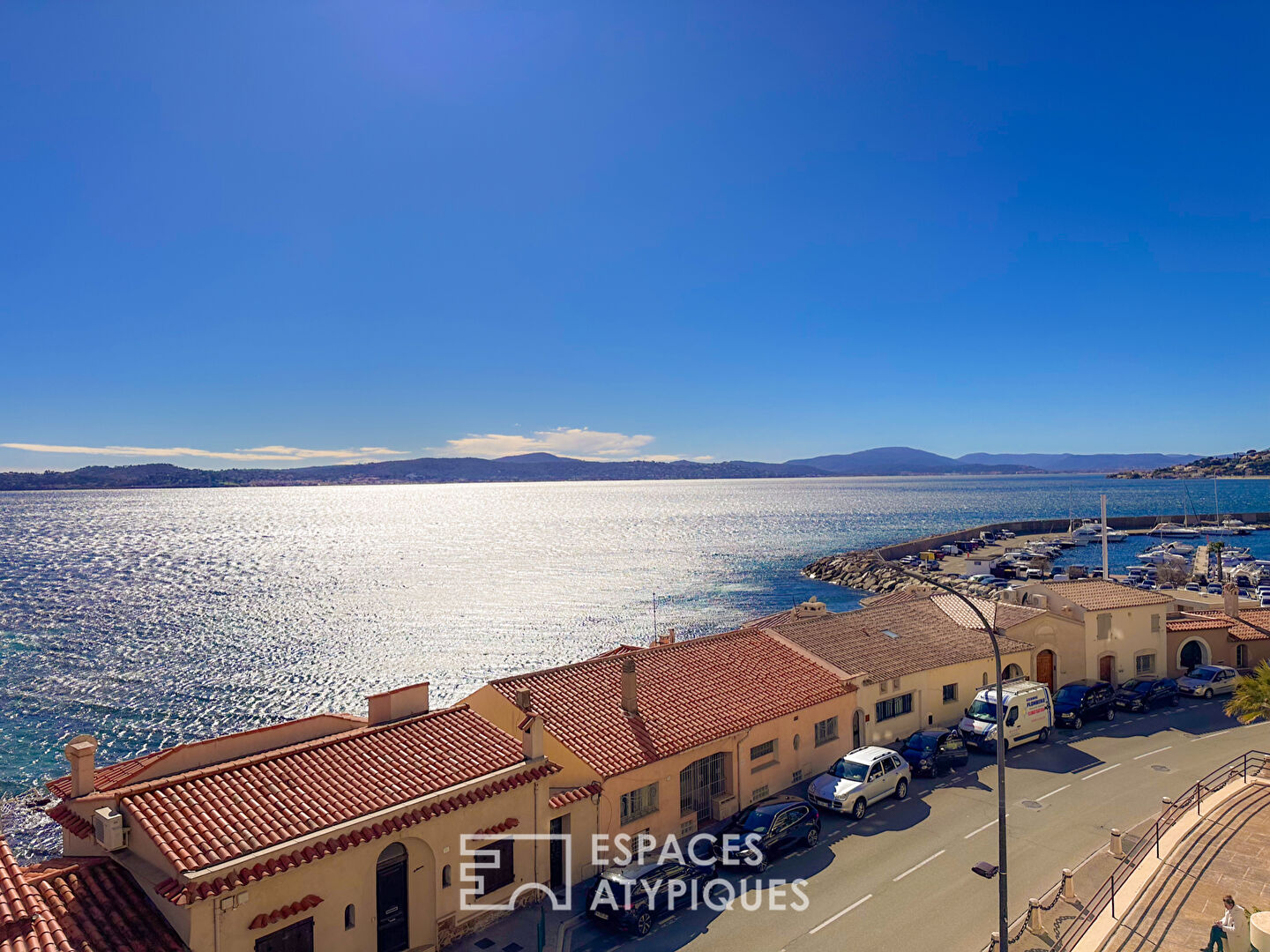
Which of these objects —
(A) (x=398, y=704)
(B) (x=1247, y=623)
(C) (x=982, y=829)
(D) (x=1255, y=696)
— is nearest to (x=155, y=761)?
(A) (x=398, y=704)

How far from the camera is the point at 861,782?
1011 inches

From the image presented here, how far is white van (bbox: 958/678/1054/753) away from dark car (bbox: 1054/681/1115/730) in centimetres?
145

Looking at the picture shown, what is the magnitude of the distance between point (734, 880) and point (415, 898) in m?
8.98

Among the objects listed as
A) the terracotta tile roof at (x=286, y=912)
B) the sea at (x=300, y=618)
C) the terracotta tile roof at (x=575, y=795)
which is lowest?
the sea at (x=300, y=618)

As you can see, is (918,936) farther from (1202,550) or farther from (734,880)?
(1202,550)

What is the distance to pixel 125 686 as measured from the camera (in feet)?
192

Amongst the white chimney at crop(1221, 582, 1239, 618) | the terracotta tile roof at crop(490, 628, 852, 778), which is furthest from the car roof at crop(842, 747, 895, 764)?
the white chimney at crop(1221, 582, 1239, 618)

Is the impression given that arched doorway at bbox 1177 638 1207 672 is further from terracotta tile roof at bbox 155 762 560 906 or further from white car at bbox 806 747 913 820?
terracotta tile roof at bbox 155 762 560 906

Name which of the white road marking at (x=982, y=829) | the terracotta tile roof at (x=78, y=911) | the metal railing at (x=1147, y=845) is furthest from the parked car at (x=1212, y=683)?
the terracotta tile roof at (x=78, y=911)

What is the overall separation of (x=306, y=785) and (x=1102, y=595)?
39433mm

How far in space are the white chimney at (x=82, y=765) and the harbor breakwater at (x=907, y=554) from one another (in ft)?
185

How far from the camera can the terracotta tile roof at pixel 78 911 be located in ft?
41.8

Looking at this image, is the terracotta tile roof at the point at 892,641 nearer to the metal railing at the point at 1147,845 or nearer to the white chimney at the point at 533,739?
the metal railing at the point at 1147,845

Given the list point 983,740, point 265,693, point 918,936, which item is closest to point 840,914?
point 918,936
